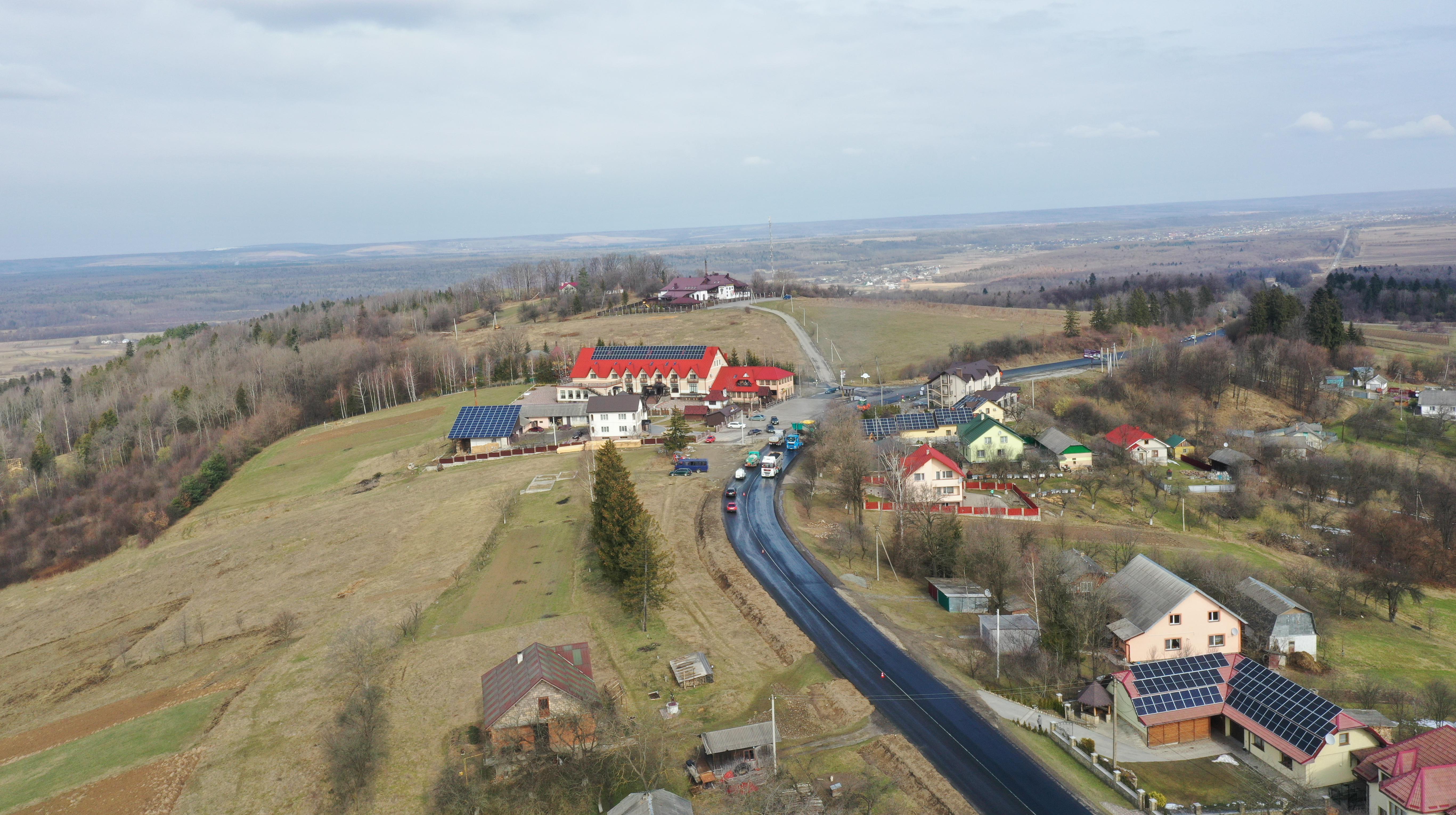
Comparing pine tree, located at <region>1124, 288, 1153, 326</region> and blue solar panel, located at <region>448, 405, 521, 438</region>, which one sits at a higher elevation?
pine tree, located at <region>1124, 288, 1153, 326</region>

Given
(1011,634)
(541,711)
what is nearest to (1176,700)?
(1011,634)

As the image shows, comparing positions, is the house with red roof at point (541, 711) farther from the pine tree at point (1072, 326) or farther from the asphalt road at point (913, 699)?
the pine tree at point (1072, 326)

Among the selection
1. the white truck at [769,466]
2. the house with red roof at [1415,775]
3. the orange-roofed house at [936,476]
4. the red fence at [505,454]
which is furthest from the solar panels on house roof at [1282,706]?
the red fence at [505,454]

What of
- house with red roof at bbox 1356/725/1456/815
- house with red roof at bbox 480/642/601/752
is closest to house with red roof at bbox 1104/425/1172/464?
house with red roof at bbox 1356/725/1456/815

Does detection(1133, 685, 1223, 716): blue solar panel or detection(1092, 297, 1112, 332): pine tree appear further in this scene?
detection(1092, 297, 1112, 332): pine tree

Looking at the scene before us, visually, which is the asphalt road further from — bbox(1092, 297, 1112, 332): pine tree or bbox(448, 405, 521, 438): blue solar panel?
bbox(1092, 297, 1112, 332): pine tree

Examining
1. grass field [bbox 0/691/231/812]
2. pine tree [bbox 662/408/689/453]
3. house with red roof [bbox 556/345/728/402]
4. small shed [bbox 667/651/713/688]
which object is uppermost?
house with red roof [bbox 556/345/728/402]

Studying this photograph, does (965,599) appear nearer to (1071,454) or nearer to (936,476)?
(936,476)

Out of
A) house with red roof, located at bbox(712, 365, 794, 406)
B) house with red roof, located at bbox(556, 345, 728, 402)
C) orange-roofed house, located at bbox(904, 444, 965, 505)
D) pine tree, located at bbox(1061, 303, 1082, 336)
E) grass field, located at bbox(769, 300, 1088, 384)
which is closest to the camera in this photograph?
orange-roofed house, located at bbox(904, 444, 965, 505)

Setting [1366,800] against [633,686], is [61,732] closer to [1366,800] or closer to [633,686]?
[633,686]
